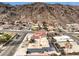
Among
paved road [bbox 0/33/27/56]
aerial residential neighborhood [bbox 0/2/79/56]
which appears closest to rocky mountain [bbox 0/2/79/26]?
aerial residential neighborhood [bbox 0/2/79/56]

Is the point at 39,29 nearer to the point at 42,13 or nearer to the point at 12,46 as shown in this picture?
the point at 42,13

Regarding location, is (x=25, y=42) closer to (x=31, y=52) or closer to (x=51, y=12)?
(x=31, y=52)

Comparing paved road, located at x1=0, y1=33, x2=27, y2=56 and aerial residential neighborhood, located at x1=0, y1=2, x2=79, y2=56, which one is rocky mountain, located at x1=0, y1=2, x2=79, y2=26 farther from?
paved road, located at x1=0, y1=33, x2=27, y2=56

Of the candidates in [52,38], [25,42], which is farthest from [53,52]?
[25,42]

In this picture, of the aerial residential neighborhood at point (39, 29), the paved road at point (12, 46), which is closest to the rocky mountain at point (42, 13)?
the aerial residential neighborhood at point (39, 29)


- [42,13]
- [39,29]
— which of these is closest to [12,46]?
[39,29]

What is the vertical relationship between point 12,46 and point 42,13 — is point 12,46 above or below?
below

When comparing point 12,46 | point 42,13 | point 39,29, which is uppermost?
point 42,13
